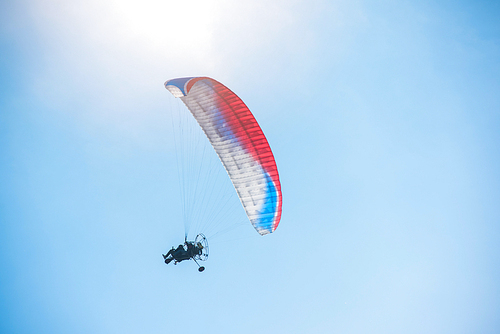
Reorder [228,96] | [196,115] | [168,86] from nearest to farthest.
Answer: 1. [168,86]
2. [228,96]
3. [196,115]

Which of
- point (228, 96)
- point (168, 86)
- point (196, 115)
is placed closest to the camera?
point (168, 86)

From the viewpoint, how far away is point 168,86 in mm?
12250

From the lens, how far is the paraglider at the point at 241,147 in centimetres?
→ 1383

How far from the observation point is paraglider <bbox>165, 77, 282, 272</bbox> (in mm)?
13828

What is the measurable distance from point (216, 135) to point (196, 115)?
1302 mm

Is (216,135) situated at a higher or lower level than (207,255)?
higher

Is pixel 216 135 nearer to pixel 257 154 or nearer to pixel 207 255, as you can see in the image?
pixel 257 154

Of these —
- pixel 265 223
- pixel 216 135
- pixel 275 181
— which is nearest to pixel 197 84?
pixel 216 135

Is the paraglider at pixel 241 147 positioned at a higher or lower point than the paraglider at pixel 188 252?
higher

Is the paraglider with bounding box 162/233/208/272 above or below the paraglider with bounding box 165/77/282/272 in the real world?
below

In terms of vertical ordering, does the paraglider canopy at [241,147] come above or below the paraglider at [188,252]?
above

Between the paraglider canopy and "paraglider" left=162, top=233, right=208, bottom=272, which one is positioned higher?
the paraglider canopy

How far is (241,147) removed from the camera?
14195mm

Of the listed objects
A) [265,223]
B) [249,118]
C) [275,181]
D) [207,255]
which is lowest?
[207,255]
